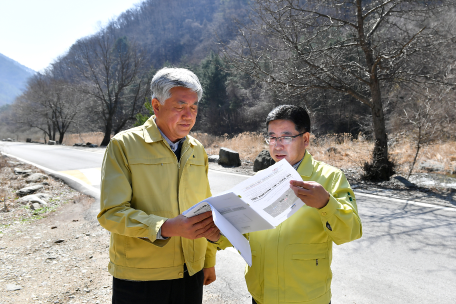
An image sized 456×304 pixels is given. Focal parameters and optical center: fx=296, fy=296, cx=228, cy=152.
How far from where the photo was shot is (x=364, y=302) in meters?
2.85

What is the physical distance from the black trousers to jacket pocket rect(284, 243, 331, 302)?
64 centimetres

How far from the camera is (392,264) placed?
3611 millimetres

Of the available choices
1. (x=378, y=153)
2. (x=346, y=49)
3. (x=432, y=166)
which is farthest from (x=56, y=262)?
(x=432, y=166)

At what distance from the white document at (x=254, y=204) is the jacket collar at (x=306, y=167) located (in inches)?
12.6

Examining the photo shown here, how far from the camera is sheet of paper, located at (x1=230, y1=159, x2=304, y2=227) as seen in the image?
1.26m

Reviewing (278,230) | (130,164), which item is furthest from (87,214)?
(278,230)

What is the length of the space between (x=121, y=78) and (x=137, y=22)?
3420 inches

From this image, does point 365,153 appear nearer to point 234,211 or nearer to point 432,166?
point 432,166

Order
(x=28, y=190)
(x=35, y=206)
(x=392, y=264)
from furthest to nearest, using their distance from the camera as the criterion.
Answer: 1. (x=28, y=190)
2. (x=35, y=206)
3. (x=392, y=264)

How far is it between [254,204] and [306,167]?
0.62 meters

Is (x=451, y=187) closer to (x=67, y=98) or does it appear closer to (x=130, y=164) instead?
(x=130, y=164)

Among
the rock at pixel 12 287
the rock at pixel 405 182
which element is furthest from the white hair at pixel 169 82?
the rock at pixel 405 182

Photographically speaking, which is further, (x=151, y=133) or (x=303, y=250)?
(x=151, y=133)

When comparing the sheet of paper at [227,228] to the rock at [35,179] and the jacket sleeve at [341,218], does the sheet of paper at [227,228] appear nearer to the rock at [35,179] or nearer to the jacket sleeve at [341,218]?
the jacket sleeve at [341,218]
